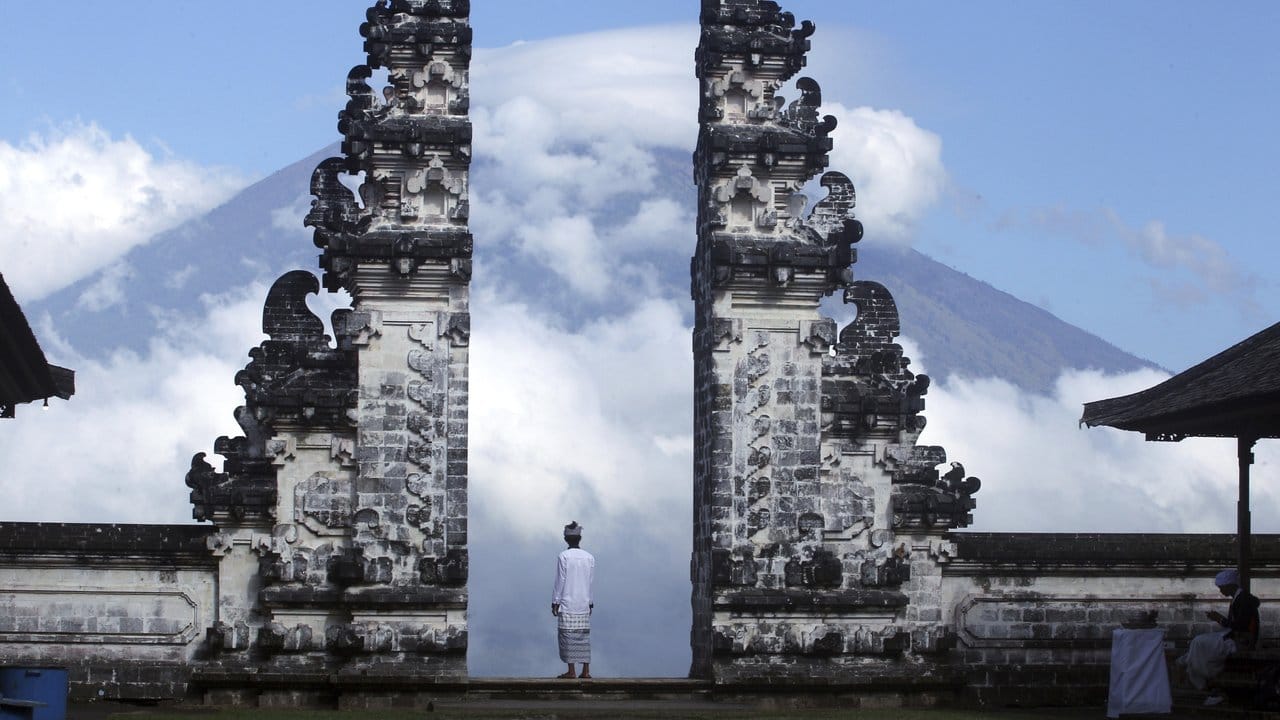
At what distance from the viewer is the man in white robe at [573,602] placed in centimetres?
2153

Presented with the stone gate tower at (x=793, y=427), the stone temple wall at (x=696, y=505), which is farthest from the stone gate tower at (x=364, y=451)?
the stone gate tower at (x=793, y=427)

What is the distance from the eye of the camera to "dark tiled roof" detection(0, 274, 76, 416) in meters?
17.6

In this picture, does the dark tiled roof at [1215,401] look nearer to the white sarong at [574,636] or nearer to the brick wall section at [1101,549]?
the brick wall section at [1101,549]

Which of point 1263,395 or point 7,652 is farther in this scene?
point 7,652

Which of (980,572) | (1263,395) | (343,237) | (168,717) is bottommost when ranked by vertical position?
(168,717)

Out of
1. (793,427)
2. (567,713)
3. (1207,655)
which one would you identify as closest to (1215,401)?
(1207,655)

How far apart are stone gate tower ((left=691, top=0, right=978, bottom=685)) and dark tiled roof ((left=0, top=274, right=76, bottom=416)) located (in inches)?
275

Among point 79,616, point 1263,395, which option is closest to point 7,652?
point 79,616

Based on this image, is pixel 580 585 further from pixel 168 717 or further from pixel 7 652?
pixel 7 652

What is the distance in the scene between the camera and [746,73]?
2266cm

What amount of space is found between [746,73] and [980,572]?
20.4 ft

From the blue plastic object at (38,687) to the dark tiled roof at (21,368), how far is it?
117 inches

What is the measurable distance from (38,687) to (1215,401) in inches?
466

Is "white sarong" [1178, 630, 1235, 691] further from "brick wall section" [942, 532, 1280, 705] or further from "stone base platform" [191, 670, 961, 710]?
"stone base platform" [191, 670, 961, 710]
